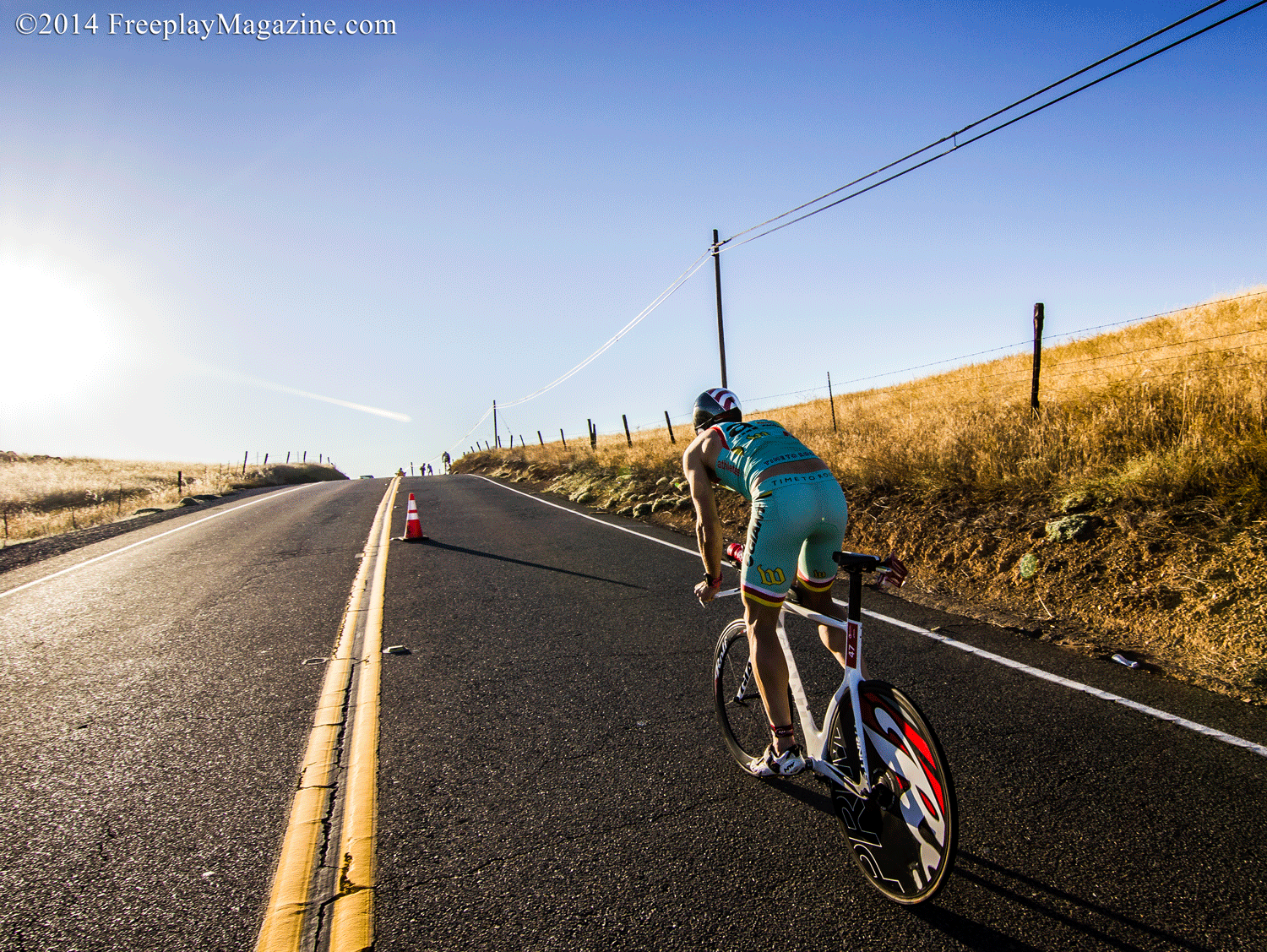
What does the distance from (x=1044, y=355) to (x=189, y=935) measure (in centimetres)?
2275

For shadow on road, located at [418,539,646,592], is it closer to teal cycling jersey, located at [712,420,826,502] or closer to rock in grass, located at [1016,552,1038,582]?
rock in grass, located at [1016,552,1038,582]

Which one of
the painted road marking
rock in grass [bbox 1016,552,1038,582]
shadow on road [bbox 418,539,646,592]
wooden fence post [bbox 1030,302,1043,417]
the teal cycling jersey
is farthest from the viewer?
wooden fence post [bbox 1030,302,1043,417]

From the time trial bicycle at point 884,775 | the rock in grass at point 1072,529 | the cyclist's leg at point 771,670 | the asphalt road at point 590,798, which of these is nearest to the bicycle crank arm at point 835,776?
the time trial bicycle at point 884,775

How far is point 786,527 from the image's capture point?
9.37 ft

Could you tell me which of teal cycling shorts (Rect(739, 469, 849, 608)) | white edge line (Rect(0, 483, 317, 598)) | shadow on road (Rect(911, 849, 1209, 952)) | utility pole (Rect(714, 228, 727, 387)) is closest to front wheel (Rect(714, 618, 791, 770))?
teal cycling shorts (Rect(739, 469, 849, 608))

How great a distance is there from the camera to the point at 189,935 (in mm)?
2350

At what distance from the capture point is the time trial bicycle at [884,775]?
2.22 metres

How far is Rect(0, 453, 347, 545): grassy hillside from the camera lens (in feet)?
64.2

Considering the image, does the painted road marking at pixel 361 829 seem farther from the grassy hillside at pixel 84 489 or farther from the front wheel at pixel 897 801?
the grassy hillside at pixel 84 489

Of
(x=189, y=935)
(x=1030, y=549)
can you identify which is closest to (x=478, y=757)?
(x=189, y=935)

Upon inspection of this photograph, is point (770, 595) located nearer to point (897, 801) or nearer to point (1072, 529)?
point (897, 801)

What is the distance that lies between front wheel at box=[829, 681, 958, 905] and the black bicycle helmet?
55.8 inches

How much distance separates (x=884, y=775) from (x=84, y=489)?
37.2 meters

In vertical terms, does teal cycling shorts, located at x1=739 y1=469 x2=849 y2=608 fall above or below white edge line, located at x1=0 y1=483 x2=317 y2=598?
above
